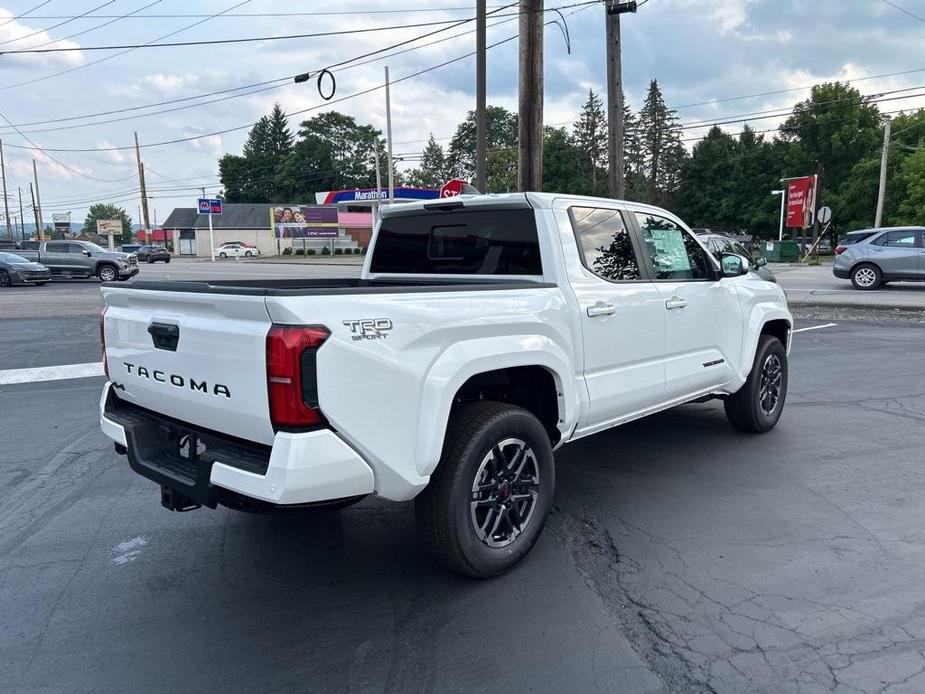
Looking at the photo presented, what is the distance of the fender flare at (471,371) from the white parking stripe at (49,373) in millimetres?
7245

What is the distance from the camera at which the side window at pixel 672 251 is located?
15.5 feet

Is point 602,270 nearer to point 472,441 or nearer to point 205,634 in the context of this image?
point 472,441

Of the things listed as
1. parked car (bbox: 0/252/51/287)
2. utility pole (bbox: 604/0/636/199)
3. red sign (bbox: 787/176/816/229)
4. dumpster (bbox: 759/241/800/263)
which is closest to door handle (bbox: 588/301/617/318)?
Answer: utility pole (bbox: 604/0/636/199)

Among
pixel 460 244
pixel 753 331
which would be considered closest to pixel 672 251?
pixel 753 331

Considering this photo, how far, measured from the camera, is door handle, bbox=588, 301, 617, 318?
3.93 m

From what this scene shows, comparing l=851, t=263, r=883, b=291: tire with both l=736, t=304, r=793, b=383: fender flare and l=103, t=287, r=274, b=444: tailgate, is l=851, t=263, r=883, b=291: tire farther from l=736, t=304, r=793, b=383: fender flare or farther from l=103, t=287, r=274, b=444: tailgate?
l=103, t=287, r=274, b=444: tailgate

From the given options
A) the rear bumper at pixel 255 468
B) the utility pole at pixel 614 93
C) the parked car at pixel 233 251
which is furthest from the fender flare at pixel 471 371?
the parked car at pixel 233 251

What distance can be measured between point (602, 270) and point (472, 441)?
1.58m

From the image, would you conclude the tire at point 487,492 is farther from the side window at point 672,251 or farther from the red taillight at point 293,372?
the side window at point 672,251

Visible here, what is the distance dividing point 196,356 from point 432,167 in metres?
99.0

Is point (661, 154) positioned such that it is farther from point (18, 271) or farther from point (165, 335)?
point (165, 335)

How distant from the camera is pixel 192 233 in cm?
8219

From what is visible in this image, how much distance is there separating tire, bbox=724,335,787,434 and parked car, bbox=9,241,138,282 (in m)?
26.3

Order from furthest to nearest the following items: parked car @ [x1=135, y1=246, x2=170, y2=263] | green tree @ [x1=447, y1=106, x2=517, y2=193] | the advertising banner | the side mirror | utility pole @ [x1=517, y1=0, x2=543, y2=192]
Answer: green tree @ [x1=447, y1=106, x2=517, y2=193] → the advertising banner → parked car @ [x1=135, y1=246, x2=170, y2=263] → utility pole @ [x1=517, y1=0, x2=543, y2=192] → the side mirror
